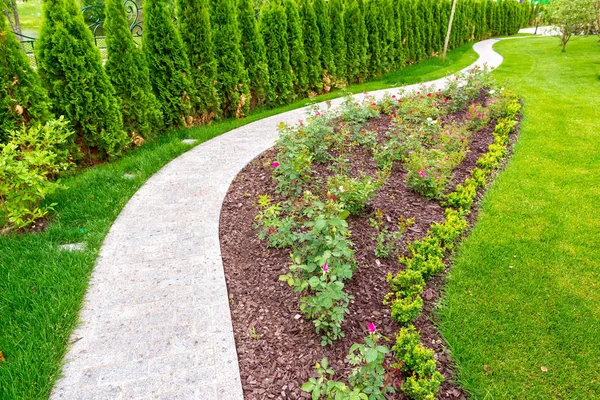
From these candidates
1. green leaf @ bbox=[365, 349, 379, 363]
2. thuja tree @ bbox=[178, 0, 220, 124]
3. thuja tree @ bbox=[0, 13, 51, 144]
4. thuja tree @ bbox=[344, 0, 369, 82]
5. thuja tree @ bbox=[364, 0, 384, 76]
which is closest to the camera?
green leaf @ bbox=[365, 349, 379, 363]

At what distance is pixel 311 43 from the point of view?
8.02m

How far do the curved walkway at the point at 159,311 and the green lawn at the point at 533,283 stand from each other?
1505 millimetres

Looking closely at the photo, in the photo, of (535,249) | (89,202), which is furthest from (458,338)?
(89,202)

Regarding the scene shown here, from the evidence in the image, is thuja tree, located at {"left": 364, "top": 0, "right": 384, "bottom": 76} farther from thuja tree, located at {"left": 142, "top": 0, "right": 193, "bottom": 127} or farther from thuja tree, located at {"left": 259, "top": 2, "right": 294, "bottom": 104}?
thuja tree, located at {"left": 142, "top": 0, "right": 193, "bottom": 127}

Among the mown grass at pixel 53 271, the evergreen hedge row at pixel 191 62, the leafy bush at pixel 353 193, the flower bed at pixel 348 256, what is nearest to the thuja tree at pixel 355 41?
the evergreen hedge row at pixel 191 62

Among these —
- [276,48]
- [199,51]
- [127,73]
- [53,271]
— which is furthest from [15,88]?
[276,48]

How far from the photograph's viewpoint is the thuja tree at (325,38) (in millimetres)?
8078

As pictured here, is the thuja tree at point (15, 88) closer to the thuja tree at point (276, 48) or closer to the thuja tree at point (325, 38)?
the thuja tree at point (276, 48)

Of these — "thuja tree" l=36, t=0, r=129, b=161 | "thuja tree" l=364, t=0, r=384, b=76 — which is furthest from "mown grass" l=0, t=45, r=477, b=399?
"thuja tree" l=364, t=0, r=384, b=76

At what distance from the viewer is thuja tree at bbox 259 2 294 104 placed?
7062 millimetres

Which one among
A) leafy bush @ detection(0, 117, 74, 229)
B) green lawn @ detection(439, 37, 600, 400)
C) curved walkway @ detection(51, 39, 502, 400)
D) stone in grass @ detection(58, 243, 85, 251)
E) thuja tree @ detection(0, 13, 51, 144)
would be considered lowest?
green lawn @ detection(439, 37, 600, 400)

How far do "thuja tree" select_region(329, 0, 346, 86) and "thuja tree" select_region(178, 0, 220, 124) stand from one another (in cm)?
349

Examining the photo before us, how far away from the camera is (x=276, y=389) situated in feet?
6.80

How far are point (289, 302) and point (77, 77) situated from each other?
150 inches
